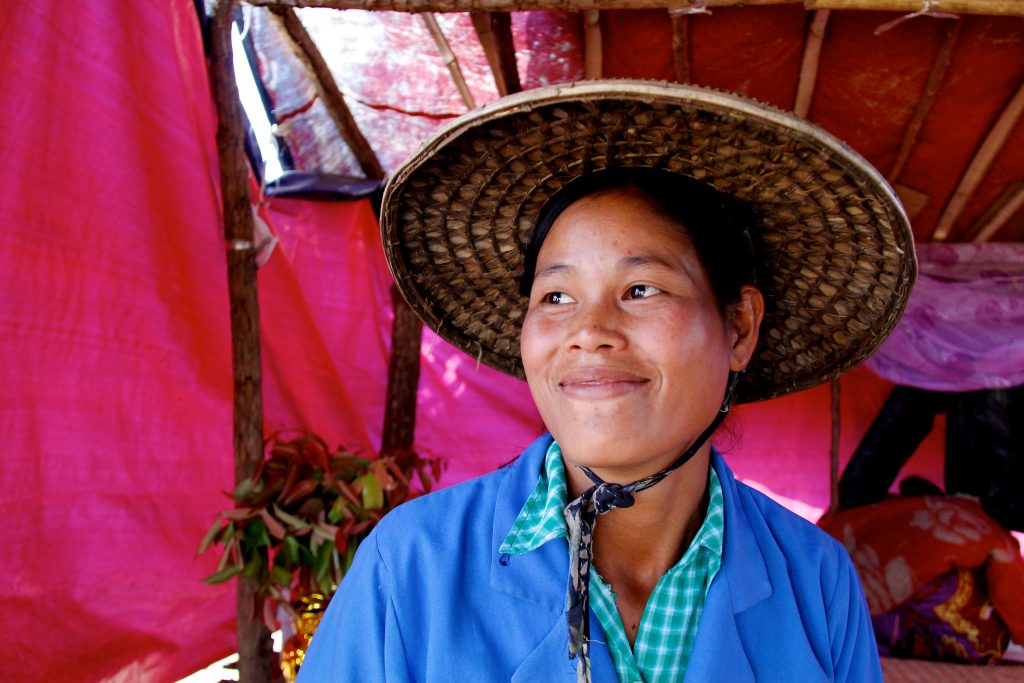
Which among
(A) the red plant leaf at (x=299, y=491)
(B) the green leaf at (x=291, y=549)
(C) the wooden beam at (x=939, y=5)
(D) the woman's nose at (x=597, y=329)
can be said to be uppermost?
(C) the wooden beam at (x=939, y=5)

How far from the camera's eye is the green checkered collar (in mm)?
1275

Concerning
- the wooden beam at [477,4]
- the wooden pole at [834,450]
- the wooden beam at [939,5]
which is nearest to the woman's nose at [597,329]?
the wooden beam at [477,4]

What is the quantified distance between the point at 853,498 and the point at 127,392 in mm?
4477

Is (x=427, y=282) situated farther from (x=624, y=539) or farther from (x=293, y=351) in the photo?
(x=293, y=351)

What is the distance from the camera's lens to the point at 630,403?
1.18 metres

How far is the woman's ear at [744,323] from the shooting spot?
4.83 ft

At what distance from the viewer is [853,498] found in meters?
4.92

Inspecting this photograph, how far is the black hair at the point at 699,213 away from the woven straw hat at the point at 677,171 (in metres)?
0.03

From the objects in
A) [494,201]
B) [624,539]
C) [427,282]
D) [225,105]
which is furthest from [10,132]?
[624,539]

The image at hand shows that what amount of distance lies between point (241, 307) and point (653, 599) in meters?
1.91

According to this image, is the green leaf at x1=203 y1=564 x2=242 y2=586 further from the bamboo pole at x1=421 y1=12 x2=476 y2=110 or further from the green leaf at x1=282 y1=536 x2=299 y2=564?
the bamboo pole at x1=421 y1=12 x2=476 y2=110

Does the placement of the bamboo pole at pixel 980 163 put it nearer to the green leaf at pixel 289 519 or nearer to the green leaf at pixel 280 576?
the green leaf at pixel 289 519

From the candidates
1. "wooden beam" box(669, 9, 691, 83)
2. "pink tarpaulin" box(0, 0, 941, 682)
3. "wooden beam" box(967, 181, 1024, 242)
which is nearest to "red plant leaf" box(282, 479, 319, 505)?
"pink tarpaulin" box(0, 0, 941, 682)

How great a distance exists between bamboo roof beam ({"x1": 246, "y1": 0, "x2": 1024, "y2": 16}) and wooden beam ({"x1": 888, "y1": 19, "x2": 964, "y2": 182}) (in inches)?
27.6
